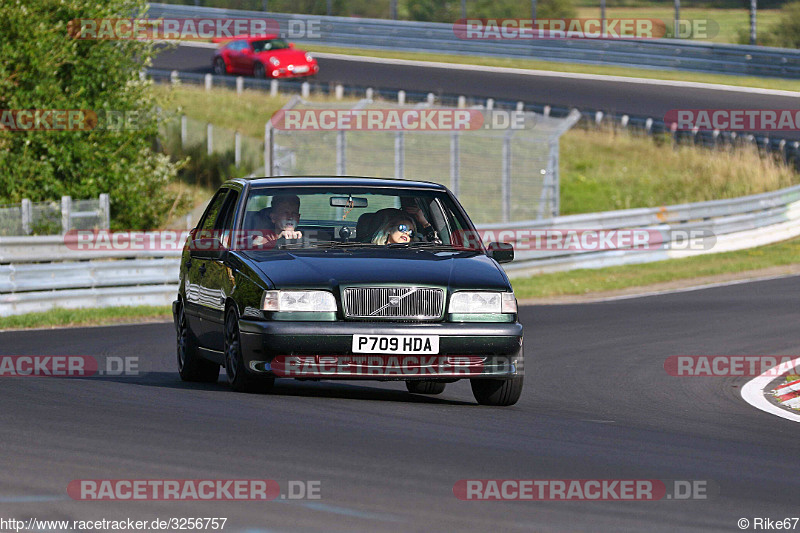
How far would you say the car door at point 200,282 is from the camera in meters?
10.8

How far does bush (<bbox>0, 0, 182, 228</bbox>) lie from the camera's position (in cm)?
2595

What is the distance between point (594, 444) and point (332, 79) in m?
38.9

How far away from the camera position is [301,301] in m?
9.31

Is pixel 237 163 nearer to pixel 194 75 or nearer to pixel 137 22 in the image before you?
pixel 137 22

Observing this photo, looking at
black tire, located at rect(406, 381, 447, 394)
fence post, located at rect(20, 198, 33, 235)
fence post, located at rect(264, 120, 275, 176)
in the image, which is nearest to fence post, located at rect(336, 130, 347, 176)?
fence post, located at rect(264, 120, 275, 176)

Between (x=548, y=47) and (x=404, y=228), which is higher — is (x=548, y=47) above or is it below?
below

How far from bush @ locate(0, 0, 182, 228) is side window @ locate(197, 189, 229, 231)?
1499 cm

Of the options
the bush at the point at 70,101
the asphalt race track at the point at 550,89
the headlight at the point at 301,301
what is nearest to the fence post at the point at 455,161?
the bush at the point at 70,101

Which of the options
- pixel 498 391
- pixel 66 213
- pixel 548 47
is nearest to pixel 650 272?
pixel 66 213

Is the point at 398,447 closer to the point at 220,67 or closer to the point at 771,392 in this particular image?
the point at 771,392

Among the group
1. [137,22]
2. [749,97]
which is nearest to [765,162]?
[749,97]

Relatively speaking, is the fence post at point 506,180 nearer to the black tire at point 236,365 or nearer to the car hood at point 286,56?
the black tire at point 236,365

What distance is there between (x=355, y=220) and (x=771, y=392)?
12.7 feet

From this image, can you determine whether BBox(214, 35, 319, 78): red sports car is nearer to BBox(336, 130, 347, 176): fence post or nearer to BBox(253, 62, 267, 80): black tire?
BBox(253, 62, 267, 80): black tire
